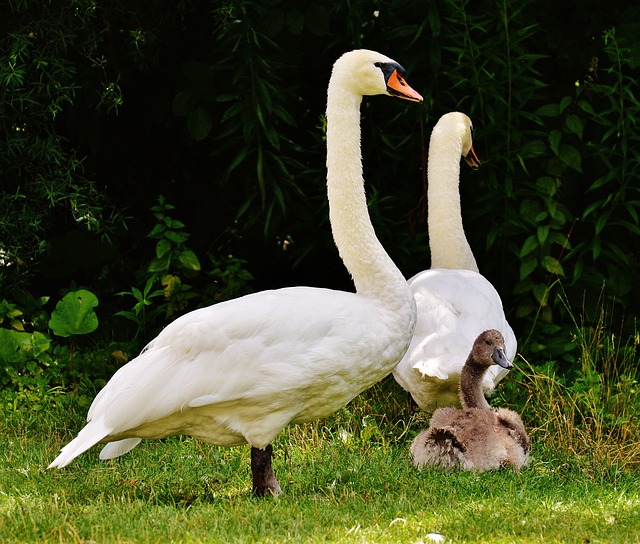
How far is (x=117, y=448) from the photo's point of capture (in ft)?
17.5

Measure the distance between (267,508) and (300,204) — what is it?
12.8 ft

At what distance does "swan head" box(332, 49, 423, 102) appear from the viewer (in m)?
5.32

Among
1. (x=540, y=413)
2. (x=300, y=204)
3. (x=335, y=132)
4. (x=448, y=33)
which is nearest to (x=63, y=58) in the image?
(x=300, y=204)

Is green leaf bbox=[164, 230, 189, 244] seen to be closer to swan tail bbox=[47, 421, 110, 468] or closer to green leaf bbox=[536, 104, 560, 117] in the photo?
green leaf bbox=[536, 104, 560, 117]

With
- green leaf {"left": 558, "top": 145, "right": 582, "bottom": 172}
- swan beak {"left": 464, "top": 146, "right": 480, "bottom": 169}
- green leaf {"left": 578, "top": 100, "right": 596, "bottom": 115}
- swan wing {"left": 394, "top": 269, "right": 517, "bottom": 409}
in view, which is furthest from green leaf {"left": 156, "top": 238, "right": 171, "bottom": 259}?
green leaf {"left": 578, "top": 100, "right": 596, "bottom": 115}

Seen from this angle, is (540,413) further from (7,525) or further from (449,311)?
(7,525)

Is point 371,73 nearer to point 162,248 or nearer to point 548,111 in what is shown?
point 548,111

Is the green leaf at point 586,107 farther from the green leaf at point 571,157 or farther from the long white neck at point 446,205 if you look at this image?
the long white neck at point 446,205

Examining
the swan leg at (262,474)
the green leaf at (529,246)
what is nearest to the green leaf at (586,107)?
the green leaf at (529,246)

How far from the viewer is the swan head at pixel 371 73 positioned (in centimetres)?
532

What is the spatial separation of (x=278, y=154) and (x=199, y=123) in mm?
664

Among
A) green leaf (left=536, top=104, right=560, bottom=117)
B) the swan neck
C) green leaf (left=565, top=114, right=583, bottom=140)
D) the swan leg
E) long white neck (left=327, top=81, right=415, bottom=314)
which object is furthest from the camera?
green leaf (left=536, top=104, right=560, bottom=117)

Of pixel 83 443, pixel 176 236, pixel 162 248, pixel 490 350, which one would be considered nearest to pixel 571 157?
pixel 490 350

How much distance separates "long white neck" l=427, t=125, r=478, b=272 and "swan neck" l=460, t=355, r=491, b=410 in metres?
1.39
